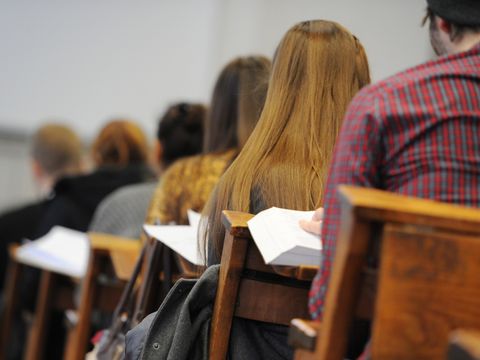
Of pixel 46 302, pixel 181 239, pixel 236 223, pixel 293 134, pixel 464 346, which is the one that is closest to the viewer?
pixel 464 346

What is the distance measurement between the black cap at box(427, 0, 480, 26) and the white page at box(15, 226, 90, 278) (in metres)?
2.83

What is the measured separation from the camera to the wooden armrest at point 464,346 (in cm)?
131

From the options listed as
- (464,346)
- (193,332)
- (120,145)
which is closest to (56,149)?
(120,145)

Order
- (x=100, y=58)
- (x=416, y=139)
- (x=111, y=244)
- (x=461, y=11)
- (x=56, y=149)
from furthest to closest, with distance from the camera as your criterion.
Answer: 1. (x=100, y=58)
2. (x=56, y=149)
3. (x=111, y=244)
4. (x=461, y=11)
5. (x=416, y=139)

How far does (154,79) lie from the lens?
9000 millimetres

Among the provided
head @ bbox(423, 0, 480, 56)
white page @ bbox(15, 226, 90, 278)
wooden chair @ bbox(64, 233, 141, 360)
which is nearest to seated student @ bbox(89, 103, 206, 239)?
white page @ bbox(15, 226, 90, 278)

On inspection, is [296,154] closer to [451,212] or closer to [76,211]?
[451,212]

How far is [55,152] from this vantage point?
5.86 m

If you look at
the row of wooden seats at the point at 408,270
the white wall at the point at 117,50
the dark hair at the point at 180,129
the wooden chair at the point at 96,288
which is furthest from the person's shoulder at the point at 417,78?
the white wall at the point at 117,50

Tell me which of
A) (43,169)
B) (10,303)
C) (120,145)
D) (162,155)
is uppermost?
(162,155)

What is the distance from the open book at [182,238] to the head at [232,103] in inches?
28.2

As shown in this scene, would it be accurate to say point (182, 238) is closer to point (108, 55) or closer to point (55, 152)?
point (55, 152)

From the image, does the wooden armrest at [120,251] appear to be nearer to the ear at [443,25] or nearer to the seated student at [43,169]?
the ear at [443,25]

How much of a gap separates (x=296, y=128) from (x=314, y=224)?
55 cm
